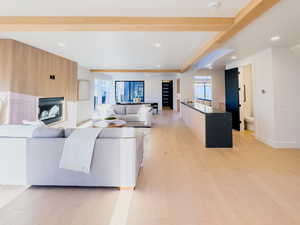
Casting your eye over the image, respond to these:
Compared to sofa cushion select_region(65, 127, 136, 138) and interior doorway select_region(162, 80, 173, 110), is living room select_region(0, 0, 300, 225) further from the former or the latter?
interior doorway select_region(162, 80, 173, 110)

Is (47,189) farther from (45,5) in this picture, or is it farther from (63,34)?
(63,34)

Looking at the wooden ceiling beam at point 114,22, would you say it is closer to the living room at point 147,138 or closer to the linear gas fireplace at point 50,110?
the living room at point 147,138

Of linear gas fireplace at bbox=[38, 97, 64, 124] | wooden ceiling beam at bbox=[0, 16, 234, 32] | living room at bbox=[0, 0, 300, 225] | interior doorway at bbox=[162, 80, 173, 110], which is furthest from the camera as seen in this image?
interior doorway at bbox=[162, 80, 173, 110]

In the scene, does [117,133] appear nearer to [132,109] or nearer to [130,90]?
[132,109]

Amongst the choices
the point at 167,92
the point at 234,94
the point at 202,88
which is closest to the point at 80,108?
the point at 234,94

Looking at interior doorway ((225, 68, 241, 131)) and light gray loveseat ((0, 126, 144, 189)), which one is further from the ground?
interior doorway ((225, 68, 241, 131))

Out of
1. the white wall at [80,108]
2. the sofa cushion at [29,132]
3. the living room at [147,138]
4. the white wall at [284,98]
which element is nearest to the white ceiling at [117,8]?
the living room at [147,138]

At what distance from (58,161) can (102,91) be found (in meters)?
8.52

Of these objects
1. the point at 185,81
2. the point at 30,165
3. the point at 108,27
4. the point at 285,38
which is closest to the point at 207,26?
the point at 108,27

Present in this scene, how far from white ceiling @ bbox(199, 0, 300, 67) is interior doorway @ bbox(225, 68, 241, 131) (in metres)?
1.40

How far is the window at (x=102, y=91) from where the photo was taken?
30.1ft

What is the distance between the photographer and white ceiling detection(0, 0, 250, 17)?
213 centimetres

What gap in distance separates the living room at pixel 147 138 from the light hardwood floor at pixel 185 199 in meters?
0.01

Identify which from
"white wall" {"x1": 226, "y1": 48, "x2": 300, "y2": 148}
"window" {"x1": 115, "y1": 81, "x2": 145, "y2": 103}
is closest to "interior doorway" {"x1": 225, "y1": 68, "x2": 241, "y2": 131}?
"white wall" {"x1": 226, "y1": 48, "x2": 300, "y2": 148}
